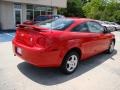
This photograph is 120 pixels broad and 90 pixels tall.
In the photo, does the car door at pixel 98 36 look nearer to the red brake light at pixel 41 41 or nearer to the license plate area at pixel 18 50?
the red brake light at pixel 41 41

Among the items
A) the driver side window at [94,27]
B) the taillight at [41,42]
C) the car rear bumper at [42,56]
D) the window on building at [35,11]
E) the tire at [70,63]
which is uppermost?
the window on building at [35,11]

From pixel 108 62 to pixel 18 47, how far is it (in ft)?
10.5

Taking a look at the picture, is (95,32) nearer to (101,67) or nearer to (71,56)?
(101,67)

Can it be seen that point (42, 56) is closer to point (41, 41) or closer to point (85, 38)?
point (41, 41)

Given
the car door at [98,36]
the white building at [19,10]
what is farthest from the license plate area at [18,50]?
the white building at [19,10]

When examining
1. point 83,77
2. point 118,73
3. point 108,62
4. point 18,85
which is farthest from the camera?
point 108,62

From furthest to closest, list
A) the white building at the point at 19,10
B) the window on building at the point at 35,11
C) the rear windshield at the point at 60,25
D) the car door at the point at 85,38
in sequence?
the window on building at the point at 35,11 < the white building at the point at 19,10 < the car door at the point at 85,38 < the rear windshield at the point at 60,25

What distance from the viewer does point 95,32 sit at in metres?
6.25

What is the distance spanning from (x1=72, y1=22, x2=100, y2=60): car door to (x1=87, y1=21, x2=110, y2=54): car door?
0.11m

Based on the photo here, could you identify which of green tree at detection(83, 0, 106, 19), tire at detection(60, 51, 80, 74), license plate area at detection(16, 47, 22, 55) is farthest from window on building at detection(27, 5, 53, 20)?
tire at detection(60, 51, 80, 74)

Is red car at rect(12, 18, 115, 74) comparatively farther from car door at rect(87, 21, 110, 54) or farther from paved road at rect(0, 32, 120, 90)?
paved road at rect(0, 32, 120, 90)

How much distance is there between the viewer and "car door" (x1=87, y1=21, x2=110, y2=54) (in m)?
6.12

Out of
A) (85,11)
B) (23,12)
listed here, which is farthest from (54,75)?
(85,11)

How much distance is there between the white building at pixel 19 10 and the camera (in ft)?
65.2
